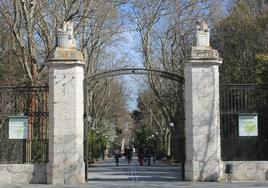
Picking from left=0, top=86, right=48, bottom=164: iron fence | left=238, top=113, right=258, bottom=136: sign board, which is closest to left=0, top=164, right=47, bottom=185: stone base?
left=0, top=86, right=48, bottom=164: iron fence

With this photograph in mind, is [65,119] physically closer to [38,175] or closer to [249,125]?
[38,175]

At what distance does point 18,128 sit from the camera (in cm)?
2273

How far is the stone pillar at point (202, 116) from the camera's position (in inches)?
887

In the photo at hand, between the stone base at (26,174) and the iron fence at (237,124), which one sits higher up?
the iron fence at (237,124)

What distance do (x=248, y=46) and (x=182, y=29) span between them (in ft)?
19.3

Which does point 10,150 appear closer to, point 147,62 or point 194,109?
point 194,109

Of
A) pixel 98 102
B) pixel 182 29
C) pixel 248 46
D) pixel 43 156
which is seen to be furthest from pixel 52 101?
pixel 98 102

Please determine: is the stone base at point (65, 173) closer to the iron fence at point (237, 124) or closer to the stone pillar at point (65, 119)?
the stone pillar at point (65, 119)

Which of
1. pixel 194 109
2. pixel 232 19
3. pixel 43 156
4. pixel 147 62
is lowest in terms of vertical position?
pixel 43 156

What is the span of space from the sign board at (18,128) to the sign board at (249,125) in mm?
8143

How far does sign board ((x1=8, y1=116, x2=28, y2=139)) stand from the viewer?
2270 centimetres

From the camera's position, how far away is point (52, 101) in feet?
74.0

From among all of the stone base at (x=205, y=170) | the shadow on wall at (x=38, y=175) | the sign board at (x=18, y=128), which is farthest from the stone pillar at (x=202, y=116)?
the sign board at (x=18, y=128)

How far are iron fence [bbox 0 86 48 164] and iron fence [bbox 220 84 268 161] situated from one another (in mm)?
6944
